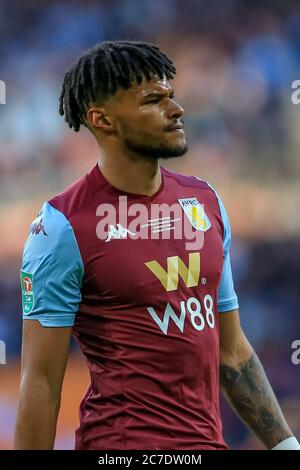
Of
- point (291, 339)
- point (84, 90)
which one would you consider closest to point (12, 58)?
point (291, 339)

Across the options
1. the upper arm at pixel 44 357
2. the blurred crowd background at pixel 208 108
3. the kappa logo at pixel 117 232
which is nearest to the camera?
the upper arm at pixel 44 357

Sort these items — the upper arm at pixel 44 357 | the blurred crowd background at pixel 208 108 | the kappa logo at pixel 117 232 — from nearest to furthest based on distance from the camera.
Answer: the upper arm at pixel 44 357 < the kappa logo at pixel 117 232 < the blurred crowd background at pixel 208 108

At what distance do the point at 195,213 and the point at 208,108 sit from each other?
3.50m

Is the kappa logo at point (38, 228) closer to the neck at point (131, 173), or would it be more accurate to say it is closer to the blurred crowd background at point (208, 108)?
the neck at point (131, 173)

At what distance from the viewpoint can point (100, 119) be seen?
123 inches

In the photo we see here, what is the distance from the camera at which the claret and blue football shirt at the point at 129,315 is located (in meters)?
2.89

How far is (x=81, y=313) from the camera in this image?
2.98m

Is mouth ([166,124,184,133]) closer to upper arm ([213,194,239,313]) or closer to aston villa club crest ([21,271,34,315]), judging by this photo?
upper arm ([213,194,239,313])

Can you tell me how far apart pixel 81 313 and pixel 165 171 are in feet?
1.89

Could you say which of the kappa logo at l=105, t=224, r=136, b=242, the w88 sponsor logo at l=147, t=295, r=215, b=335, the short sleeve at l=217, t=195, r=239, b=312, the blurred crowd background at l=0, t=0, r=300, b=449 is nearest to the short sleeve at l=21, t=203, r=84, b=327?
the kappa logo at l=105, t=224, r=136, b=242

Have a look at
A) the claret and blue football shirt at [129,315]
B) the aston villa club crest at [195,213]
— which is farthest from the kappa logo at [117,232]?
the aston villa club crest at [195,213]

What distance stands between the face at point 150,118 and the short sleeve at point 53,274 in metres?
0.35

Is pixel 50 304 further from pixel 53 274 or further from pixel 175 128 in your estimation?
pixel 175 128
